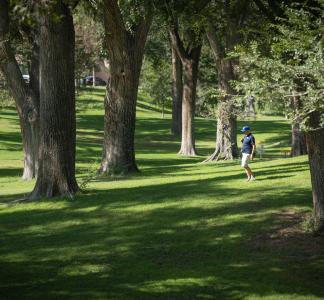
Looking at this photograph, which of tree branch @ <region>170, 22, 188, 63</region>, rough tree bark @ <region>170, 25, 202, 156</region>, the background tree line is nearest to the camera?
the background tree line

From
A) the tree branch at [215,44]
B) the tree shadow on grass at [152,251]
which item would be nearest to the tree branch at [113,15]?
the tree shadow on grass at [152,251]

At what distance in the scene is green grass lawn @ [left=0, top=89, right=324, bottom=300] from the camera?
378 inches

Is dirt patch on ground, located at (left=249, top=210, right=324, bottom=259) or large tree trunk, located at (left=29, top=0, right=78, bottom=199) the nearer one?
dirt patch on ground, located at (left=249, top=210, right=324, bottom=259)

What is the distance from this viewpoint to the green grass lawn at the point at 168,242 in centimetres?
961

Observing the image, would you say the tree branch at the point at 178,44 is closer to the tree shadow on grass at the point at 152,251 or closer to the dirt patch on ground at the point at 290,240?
the tree shadow on grass at the point at 152,251

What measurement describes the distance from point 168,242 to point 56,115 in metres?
6.41

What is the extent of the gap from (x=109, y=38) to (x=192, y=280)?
14.5 metres

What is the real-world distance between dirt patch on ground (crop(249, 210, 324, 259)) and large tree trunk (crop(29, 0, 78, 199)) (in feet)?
20.5

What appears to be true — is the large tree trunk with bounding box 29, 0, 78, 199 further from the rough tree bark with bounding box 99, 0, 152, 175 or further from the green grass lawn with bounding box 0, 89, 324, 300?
the rough tree bark with bounding box 99, 0, 152, 175

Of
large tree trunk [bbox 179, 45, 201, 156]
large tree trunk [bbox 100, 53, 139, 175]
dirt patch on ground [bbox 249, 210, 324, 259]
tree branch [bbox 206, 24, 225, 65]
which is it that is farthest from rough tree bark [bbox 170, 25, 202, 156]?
dirt patch on ground [bbox 249, 210, 324, 259]

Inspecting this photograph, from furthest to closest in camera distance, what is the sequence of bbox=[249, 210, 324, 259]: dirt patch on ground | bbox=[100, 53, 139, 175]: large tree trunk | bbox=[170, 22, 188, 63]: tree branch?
1. bbox=[170, 22, 188, 63]: tree branch
2. bbox=[100, 53, 139, 175]: large tree trunk
3. bbox=[249, 210, 324, 259]: dirt patch on ground

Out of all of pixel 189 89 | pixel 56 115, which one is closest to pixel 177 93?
pixel 189 89

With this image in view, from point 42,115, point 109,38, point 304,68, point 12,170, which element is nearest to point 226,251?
point 304,68

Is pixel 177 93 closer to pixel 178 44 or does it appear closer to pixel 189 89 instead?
pixel 189 89
